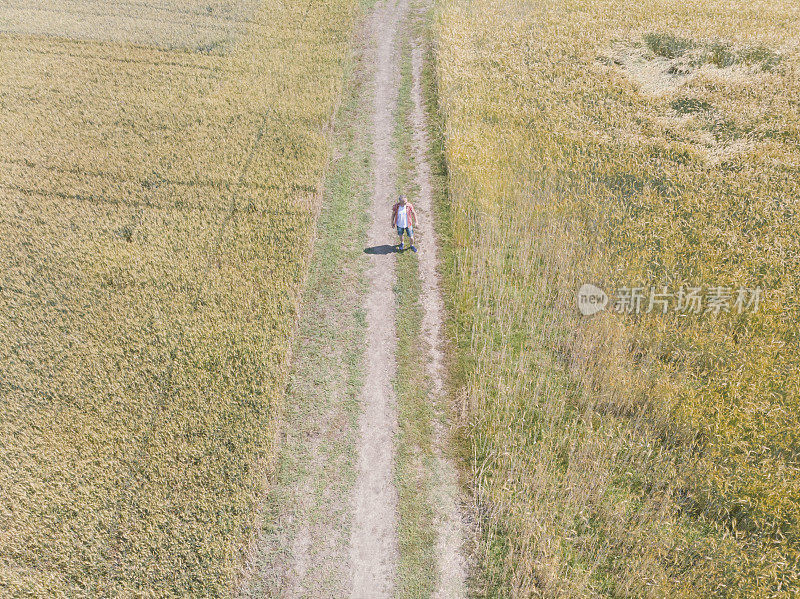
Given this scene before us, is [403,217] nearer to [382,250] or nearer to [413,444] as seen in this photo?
[382,250]

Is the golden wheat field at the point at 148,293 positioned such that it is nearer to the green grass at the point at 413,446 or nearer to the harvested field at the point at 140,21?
the harvested field at the point at 140,21

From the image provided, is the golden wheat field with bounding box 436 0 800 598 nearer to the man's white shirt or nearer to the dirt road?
the dirt road

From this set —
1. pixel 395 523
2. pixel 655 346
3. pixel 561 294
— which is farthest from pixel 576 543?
pixel 561 294

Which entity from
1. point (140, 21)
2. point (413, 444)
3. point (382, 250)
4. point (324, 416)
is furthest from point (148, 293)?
point (140, 21)

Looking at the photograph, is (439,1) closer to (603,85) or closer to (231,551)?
(603,85)

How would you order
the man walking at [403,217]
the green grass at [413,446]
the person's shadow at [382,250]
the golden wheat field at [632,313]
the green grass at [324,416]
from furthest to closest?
the person's shadow at [382,250]
the man walking at [403,217]
the green grass at [324,416]
the green grass at [413,446]
the golden wheat field at [632,313]

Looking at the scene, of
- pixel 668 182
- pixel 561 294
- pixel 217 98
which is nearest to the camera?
pixel 561 294

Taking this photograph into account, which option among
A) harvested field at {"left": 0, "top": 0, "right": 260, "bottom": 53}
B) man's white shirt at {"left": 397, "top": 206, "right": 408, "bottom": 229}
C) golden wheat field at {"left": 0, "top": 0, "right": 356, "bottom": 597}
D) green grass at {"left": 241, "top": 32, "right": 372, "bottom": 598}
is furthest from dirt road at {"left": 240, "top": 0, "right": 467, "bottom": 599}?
harvested field at {"left": 0, "top": 0, "right": 260, "bottom": 53}

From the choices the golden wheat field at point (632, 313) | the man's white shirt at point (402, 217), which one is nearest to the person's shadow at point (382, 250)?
the man's white shirt at point (402, 217)
